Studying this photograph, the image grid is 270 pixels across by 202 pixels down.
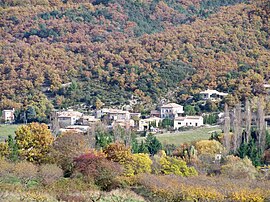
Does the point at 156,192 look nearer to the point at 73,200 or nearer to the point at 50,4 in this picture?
the point at 73,200

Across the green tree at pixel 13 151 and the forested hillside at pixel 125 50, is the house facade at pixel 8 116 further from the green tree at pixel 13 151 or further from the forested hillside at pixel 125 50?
the green tree at pixel 13 151

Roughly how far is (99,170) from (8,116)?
27.3 meters

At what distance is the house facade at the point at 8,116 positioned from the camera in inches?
2031

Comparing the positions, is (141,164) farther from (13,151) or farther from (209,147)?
(209,147)

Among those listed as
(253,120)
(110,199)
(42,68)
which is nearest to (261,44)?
(42,68)

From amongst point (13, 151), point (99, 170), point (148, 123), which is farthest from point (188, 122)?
point (99, 170)

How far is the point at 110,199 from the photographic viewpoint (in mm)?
22891

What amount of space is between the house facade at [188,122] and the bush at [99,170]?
19.1 metres

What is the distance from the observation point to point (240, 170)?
29.0 m

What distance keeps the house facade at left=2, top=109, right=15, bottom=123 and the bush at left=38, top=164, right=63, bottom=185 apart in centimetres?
2564

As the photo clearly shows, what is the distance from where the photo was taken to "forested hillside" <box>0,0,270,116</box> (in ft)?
185

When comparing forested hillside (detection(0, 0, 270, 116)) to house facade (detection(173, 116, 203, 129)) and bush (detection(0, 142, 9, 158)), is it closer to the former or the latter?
house facade (detection(173, 116, 203, 129))

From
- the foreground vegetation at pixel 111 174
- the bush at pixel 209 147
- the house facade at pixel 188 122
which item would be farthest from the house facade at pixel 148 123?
the foreground vegetation at pixel 111 174

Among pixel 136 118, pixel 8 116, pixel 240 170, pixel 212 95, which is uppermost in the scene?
pixel 212 95
